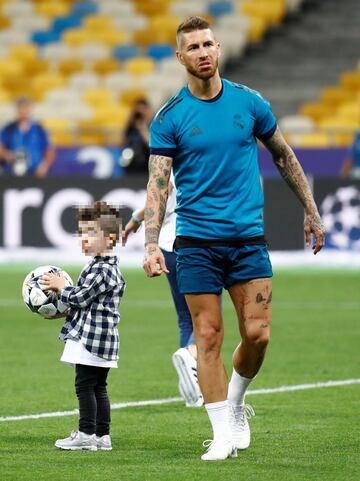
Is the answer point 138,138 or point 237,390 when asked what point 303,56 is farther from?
point 237,390

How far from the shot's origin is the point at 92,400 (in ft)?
25.6

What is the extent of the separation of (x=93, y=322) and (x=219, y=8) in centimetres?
2494

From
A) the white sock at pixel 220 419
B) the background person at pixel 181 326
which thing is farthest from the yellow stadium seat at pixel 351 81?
the white sock at pixel 220 419

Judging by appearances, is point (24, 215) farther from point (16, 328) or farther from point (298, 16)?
point (298, 16)

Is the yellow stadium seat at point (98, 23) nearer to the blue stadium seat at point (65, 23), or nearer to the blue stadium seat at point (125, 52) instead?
the blue stadium seat at point (65, 23)

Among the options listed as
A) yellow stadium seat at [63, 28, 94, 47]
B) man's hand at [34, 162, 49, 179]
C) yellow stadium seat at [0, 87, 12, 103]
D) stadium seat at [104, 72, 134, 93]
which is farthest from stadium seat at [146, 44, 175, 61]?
man's hand at [34, 162, 49, 179]

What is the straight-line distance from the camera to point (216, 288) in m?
7.63

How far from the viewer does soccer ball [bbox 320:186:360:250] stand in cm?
2131

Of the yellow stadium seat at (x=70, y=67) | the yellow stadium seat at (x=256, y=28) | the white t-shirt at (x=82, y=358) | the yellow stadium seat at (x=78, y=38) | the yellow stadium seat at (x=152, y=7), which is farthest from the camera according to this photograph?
the yellow stadium seat at (x=152, y=7)

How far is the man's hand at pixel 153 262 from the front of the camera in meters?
7.31

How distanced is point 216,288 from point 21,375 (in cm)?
394

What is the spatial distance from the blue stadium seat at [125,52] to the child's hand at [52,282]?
2438 cm

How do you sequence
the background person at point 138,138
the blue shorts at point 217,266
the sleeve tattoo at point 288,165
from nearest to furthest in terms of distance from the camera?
the blue shorts at point 217,266
the sleeve tattoo at point 288,165
the background person at point 138,138

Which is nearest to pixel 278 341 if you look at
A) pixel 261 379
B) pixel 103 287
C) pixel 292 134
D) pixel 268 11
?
pixel 261 379
